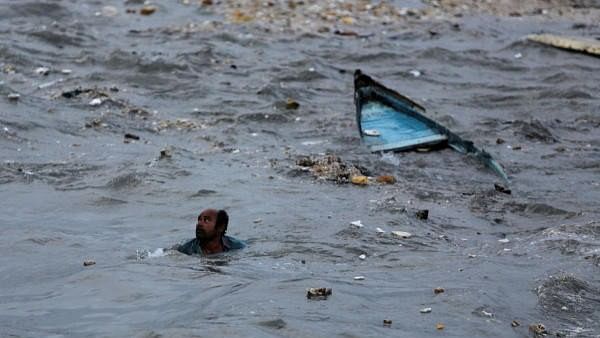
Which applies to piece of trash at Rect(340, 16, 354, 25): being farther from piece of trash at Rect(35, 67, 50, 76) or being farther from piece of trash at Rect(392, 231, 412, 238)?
piece of trash at Rect(392, 231, 412, 238)

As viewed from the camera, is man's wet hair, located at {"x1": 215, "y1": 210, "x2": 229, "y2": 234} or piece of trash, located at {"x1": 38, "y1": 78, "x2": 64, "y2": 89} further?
piece of trash, located at {"x1": 38, "y1": 78, "x2": 64, "y2": 89}

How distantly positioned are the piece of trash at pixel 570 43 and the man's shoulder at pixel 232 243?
7426mm

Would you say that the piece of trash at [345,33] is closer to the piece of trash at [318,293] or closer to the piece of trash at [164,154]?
the piece of trash at [164,154]

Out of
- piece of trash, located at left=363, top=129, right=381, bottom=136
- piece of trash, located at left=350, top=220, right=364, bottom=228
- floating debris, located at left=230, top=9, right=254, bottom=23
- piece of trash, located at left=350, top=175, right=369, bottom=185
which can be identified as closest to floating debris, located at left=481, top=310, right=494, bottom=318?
piece of trash, located at left=350, top=220, right=364, bottom=228

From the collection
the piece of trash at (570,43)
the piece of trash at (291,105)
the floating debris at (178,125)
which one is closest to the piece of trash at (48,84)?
the floating debris at (178,125)

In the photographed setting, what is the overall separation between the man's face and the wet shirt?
0.10 meters

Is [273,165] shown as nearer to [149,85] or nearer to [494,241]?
[494,241]

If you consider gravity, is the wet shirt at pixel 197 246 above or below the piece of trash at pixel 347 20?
below

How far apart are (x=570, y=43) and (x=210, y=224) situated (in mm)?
7842

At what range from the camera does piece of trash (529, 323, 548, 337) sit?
463 centimetres

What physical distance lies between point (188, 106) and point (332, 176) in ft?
8.20

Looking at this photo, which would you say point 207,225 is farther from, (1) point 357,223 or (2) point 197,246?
(1) point 357,223

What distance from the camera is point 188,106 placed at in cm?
972

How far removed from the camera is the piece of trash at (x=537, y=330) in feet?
15.2
